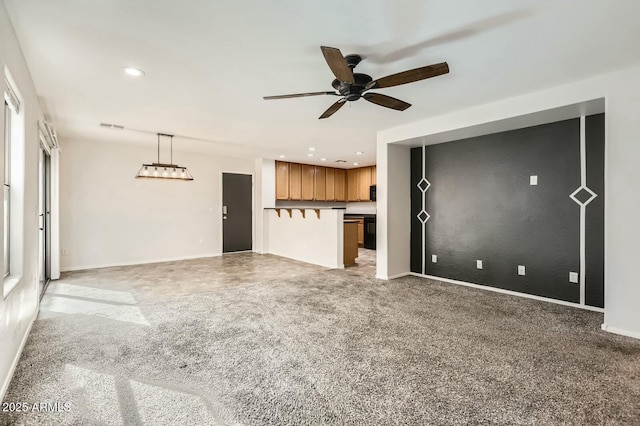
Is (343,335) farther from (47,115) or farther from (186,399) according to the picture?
(47,115)

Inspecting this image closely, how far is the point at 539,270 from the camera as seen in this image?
3.87 m

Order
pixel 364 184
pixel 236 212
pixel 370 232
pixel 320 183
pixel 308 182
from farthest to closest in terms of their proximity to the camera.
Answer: pixel 364 184
pixel 320 183
pixel 308 182
pixel 370 232
pixel 236 212

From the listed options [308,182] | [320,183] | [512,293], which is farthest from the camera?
[320,183]

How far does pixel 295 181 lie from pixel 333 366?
20.8 feet

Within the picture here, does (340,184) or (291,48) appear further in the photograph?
(340,184)

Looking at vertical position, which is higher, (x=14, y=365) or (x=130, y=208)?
(x=130, y=208)

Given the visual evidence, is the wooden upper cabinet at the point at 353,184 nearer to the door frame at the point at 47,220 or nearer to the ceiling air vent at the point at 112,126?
the ceiling air vent at the point at 112,126

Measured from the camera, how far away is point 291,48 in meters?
2.37

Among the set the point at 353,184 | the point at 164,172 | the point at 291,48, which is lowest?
the point at 164,172

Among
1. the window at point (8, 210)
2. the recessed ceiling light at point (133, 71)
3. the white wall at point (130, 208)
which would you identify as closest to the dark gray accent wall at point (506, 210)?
the recessed ceiling light at point (133, 71)

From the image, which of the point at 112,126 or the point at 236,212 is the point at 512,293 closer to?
the point at 236,212

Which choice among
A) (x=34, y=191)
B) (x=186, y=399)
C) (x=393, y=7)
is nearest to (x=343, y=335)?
(x=186, y=399)

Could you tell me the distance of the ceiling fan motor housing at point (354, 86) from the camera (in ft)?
8.14

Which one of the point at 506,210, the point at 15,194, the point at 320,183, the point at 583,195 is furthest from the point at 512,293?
the point at 320,183
